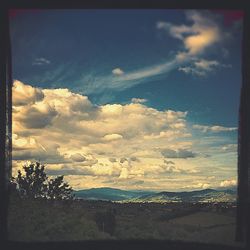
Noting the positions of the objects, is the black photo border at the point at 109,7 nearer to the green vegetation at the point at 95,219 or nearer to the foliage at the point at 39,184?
the green vegetation at the point at 95,219

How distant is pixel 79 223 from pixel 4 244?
3.63m

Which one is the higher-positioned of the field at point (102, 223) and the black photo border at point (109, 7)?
the black photo border at point (109, 7)

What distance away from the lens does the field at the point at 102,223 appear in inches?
266

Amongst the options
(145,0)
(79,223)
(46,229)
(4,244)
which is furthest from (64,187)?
(145,0)

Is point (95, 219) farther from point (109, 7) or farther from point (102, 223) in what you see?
point (109, 7)

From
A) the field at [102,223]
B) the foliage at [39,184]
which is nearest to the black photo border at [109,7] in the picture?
the field at [102,223]

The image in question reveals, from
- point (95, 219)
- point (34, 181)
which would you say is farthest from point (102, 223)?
point (34, 181)

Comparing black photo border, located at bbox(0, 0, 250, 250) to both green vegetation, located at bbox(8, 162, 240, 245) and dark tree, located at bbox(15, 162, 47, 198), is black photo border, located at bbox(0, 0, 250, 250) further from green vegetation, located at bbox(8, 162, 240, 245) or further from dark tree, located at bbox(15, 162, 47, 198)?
dark tree, located at bbox(15, 162, 47, 198)

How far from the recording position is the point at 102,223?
12.0 m

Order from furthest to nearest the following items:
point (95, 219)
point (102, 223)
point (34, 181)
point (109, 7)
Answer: point (34, 181)
point (102, 223)
point (95, 219)
point (109, 7)

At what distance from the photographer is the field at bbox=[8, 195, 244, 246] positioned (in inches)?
266

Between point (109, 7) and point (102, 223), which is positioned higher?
point (109, 7)

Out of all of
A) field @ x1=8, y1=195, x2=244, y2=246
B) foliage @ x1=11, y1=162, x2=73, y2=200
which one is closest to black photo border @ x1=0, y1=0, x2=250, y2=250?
field @ x1=8, y1=195, x2=244, y2=246

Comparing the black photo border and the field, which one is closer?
the black photo border
